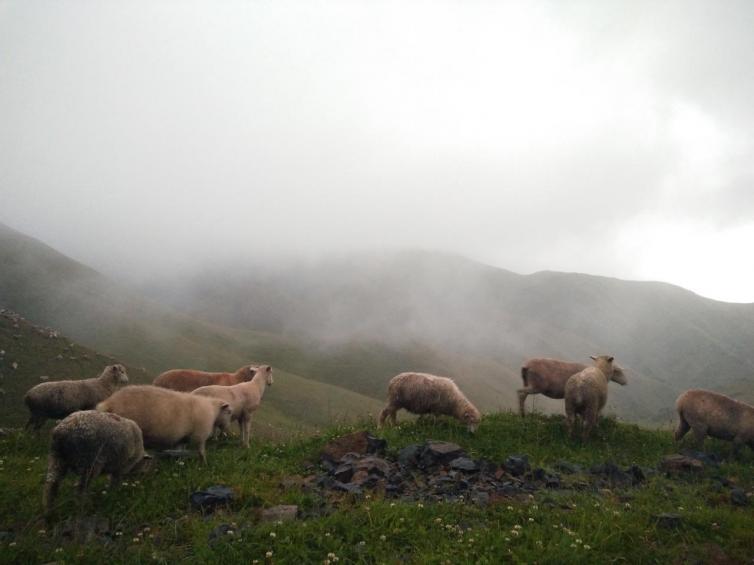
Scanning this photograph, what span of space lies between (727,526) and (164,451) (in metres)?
11.4

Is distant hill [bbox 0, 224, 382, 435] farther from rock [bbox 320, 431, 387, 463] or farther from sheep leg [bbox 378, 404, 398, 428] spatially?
rock [bbox 320, 431, 387, 463]

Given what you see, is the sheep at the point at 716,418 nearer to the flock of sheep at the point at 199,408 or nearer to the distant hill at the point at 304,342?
the flock of sheep at the point at 199,408

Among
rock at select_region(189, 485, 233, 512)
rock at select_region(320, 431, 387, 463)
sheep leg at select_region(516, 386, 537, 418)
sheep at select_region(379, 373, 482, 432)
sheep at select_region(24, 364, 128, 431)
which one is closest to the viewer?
rock at select_region(189, 485, 233, 512)

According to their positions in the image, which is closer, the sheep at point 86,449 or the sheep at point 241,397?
the sheep at point 86,449

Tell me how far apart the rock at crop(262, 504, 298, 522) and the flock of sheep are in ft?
10.1

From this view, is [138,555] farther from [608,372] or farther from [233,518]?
[608,372]

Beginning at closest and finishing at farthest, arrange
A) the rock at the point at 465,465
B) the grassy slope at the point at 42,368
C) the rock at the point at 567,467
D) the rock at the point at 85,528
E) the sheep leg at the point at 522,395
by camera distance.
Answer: the rock at the point at 85,528, the rock at the point at 465,465, the rock at the point at 567,467, the sheep leg at the point at 522,395, the grassy slope at the point at 42,368

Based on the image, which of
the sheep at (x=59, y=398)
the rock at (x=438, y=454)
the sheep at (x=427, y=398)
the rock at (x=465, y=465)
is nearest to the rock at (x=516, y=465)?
the rock at (x=465, y=465)

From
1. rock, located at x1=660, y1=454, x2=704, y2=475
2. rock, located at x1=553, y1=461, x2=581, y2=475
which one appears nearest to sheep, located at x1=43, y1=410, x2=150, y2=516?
rock, located at x1=553, y1=461, x2=581, y2=475

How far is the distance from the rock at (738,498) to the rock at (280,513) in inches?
333

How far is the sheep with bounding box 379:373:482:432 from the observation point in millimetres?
13594

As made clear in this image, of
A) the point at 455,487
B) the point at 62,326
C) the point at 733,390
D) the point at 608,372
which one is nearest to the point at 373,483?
the point at 455,487

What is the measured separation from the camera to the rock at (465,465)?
9.41m

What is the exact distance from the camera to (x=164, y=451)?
35.1 feet
